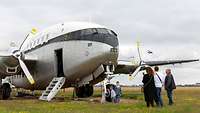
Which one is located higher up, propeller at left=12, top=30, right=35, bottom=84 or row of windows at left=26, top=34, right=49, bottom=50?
row of windows at left=26, top=34, right=49, bottom=50

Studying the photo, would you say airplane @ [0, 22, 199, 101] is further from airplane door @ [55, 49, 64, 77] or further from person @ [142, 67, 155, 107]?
person @ [142, 67, 155, 107]

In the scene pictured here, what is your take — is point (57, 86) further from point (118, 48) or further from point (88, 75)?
point (118, 48)

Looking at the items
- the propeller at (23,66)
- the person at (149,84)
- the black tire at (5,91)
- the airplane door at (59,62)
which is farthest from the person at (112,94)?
the black tire at (5,91)

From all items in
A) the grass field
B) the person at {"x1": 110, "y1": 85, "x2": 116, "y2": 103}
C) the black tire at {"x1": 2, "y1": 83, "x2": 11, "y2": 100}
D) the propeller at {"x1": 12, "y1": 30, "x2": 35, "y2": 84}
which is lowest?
the grass field

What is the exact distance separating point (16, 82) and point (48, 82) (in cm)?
556

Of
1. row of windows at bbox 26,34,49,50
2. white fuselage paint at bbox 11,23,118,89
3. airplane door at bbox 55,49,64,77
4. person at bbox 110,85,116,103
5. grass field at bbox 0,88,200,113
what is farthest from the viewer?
row of windows at bbox 26,34,49,50

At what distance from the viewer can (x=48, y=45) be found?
28609mm

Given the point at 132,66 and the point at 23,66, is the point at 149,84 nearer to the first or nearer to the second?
the point at 23,66

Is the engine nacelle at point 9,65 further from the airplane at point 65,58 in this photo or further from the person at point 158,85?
the person at point 158,85

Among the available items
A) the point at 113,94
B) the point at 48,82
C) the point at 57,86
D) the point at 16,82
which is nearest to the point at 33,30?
the point at 16,82

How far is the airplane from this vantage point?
2584 cm

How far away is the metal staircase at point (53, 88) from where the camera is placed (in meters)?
26.5

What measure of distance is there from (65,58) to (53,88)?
2.16 m

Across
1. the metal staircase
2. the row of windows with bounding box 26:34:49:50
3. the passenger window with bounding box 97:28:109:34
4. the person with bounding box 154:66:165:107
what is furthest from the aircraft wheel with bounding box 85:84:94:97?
the person with bounding box 154:66:165:107
